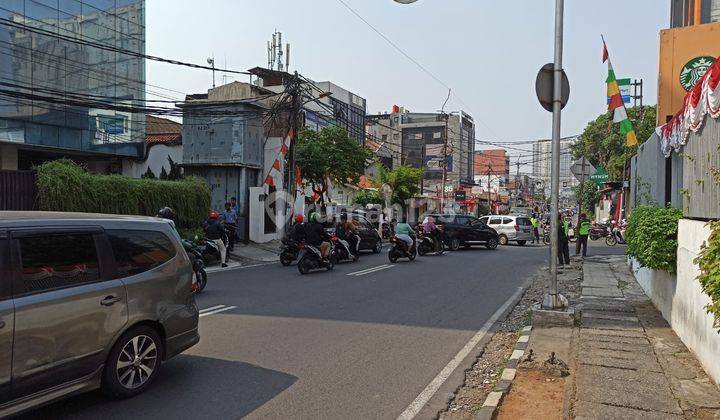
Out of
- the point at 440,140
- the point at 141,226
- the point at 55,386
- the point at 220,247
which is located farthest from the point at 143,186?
the point at 440,140

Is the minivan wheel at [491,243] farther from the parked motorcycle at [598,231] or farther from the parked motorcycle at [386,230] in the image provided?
the parked motorcycle at [598,231]

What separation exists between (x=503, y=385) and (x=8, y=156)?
23068 mm

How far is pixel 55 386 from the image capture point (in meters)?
4.16

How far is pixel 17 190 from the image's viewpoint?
13.8 metres

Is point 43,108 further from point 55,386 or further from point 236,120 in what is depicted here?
point 55,386

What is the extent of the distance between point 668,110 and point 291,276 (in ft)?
34.1

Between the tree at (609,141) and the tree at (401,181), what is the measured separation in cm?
1667

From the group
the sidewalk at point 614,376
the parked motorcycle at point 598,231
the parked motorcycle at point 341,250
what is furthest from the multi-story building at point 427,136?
the sidewalk at point 614,376

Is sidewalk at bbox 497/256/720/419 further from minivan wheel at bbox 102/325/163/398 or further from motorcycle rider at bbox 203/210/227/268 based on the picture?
motorcycle rider at bbox 203/210/227/268

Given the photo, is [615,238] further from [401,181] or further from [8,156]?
[8,156]

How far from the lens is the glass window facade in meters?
21.4

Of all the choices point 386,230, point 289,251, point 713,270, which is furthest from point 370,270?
point 386,230

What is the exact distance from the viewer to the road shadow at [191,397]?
451 cm

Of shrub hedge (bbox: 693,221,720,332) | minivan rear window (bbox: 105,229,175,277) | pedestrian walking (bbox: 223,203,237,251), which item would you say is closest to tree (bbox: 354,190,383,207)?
pedestrian walking (bbox: 223,203,237,251)
